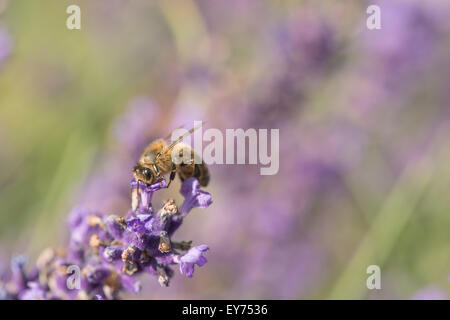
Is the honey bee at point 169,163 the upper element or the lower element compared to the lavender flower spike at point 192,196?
upper

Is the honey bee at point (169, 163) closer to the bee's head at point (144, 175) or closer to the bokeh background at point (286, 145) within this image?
the bee's head at point (144, 175)

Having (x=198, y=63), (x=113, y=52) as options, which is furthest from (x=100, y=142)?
(x=113, y=52)

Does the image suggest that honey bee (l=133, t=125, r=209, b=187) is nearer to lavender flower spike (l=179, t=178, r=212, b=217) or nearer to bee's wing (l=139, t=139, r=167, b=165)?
bee's wing (l=139, t=139, r=167, b=165)

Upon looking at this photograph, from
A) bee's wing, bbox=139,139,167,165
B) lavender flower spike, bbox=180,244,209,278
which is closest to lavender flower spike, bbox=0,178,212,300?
lavender flower spike, bbox=180,244,209,278

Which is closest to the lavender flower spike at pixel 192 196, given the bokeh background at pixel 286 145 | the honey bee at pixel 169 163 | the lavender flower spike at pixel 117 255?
the lavender flower spike at pixel 117 255

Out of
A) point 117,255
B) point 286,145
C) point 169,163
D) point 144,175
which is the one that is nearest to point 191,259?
point 117,255
